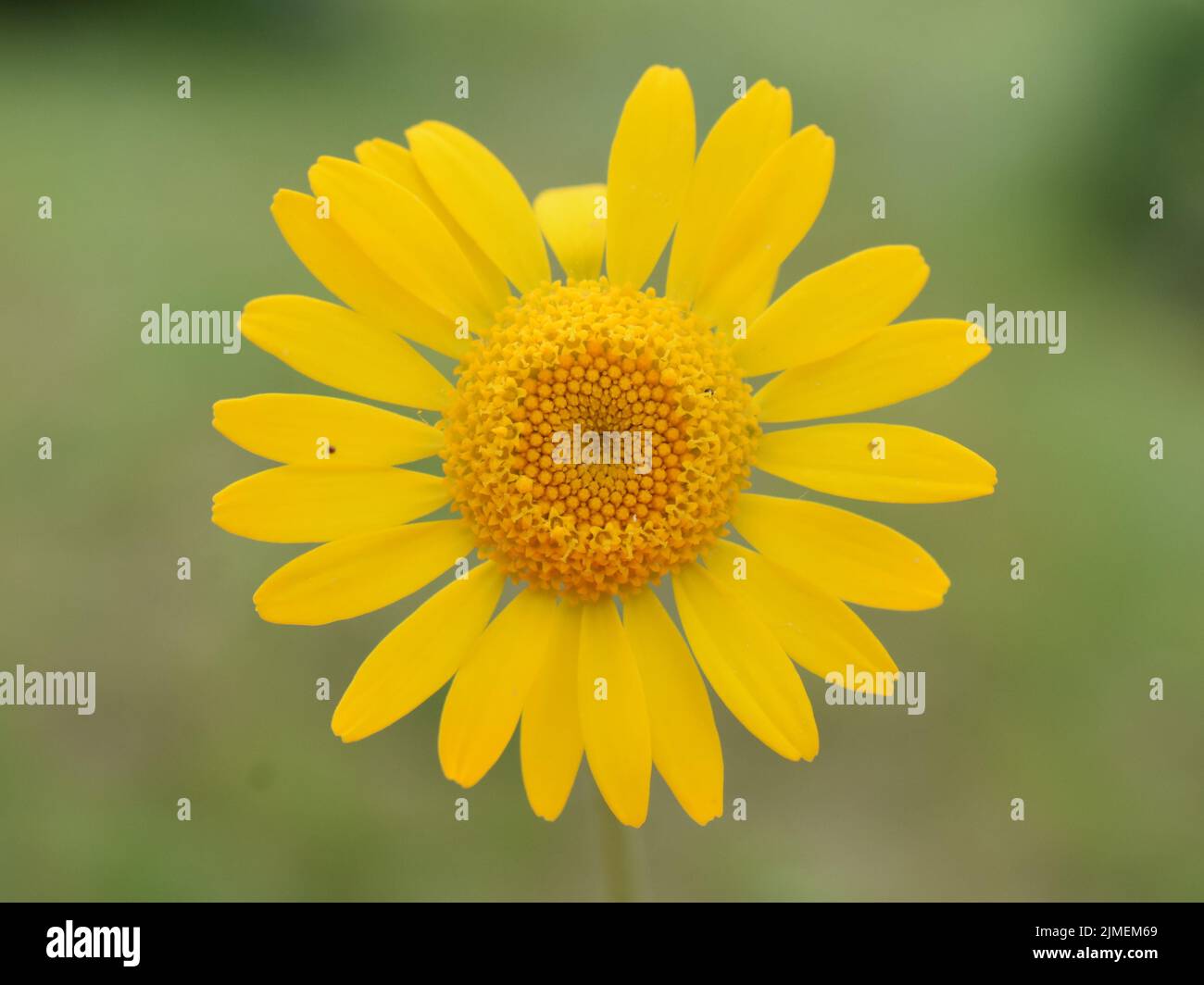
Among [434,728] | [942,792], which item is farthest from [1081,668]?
[434,728]

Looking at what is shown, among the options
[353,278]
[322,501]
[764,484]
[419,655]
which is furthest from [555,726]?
[764,484]

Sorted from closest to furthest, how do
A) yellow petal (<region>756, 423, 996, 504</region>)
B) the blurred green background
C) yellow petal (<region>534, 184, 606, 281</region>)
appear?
yellow petal (<region>756, 423, 996, 504</region>) < yellow petal (<region>534, 184, 606, 281</region>) < the blurred green background

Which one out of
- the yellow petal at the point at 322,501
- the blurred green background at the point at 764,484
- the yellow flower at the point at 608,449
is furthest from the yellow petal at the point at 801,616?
the blurred green background at the point at 764,484

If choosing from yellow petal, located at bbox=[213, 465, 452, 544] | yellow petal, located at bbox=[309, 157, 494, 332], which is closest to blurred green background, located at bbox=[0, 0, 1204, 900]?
yellow petal, located at bbox=[213, 465, 452, 544]

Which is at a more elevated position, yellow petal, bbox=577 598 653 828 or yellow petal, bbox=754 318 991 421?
yellow petal, bbox=754 318 991 421

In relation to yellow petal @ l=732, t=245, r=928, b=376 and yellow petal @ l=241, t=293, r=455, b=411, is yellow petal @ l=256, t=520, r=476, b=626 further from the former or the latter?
yellow petal @ l=732, t=245, r=928, b=376

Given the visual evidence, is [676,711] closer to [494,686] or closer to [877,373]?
[494,686]
